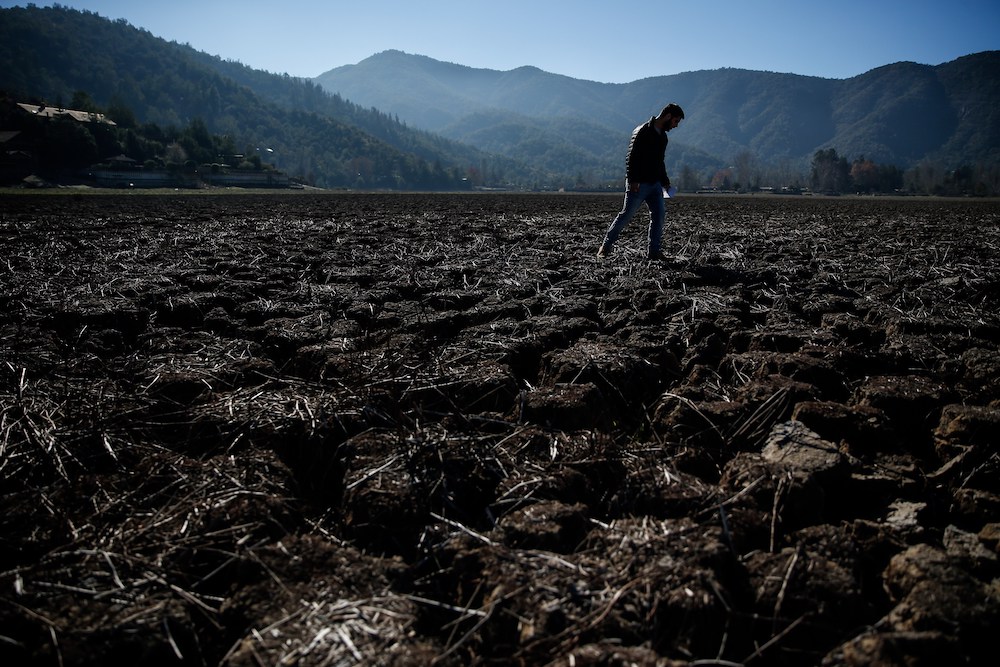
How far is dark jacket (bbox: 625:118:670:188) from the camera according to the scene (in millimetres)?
7910

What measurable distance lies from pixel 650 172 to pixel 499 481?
6.68 metres

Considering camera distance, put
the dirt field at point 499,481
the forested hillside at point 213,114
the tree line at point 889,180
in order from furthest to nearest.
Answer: the forested hillside at point 213,114 → the tree line at point 889,180 → the dirt field at point 499,481

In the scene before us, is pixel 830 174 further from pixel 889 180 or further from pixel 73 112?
pixel 73 112

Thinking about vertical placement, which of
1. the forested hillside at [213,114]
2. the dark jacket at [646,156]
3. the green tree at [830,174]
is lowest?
the dark jacket at [646,156]

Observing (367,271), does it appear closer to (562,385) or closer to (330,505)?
(562,385)

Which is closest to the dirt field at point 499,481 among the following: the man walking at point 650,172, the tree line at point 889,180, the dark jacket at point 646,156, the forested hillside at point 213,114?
the man walking at point 650,172

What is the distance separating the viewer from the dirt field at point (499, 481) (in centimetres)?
165

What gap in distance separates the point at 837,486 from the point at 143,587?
2607mm

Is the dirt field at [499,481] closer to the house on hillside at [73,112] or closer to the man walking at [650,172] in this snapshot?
the man walking at [650,172]

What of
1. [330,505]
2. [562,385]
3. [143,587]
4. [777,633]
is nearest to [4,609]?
[143,587]

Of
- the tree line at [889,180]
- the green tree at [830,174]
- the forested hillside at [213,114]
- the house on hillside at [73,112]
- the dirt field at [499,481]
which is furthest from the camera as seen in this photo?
the forested hillside at [213,114]

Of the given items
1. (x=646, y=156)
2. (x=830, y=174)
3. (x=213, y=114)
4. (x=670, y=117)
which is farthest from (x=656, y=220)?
(x=213, y=114)

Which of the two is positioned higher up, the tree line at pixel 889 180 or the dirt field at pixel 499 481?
the tree line at pixel 889 180

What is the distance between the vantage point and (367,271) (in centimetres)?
718
